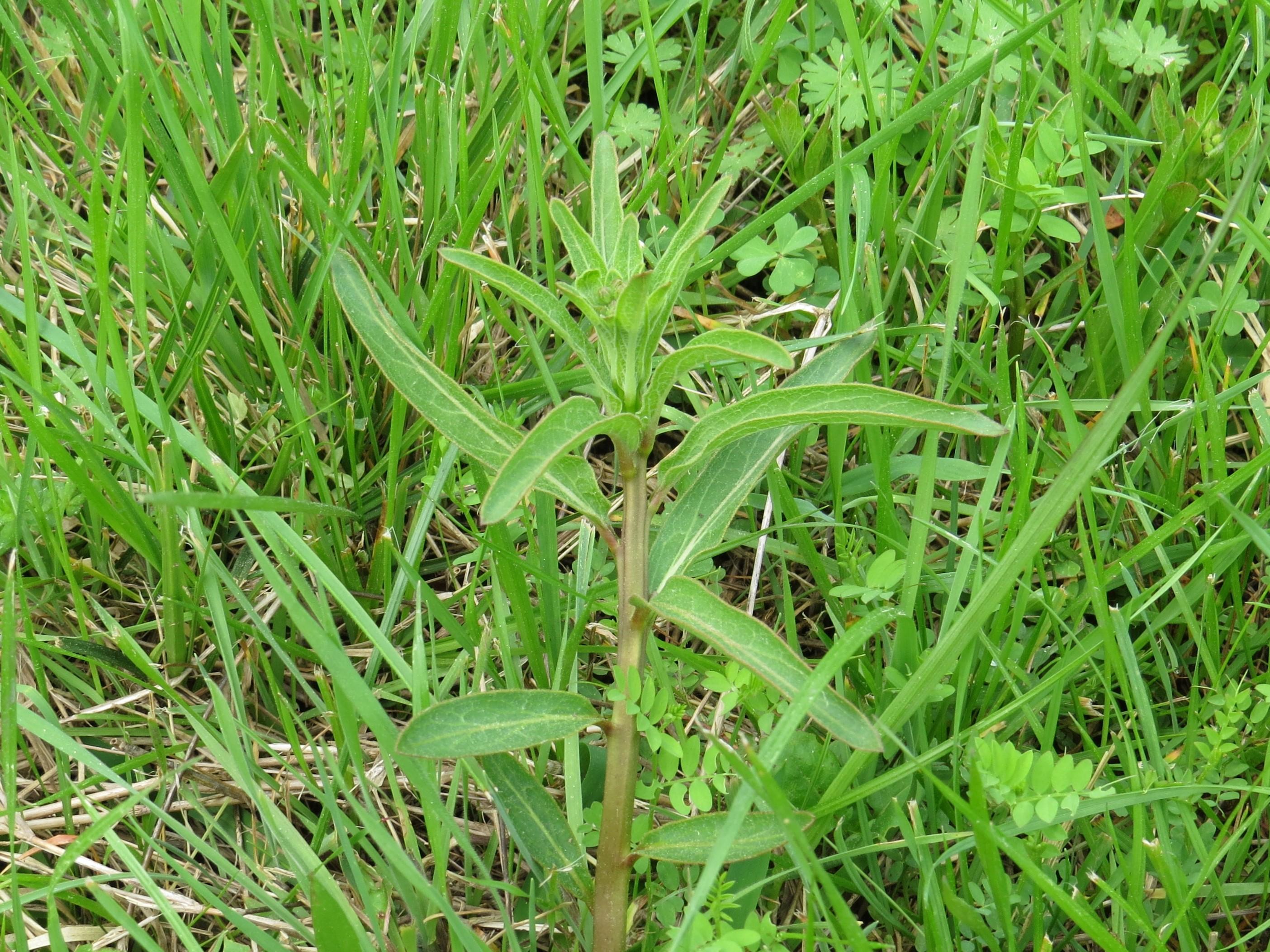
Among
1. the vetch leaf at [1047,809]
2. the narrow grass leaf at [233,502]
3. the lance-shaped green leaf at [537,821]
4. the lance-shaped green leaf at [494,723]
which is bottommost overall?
the lance-shaped green leaf at [537,821]

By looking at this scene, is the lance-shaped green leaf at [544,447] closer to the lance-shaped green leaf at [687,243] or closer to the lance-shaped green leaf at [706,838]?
the lance-shaped green leaf at [687,243]

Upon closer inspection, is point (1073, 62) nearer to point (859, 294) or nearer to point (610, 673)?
point (859, 294)

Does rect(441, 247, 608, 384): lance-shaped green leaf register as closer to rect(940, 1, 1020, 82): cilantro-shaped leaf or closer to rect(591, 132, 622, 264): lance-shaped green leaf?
rect(591, 132, 622, 264): lance-shaped green leaf

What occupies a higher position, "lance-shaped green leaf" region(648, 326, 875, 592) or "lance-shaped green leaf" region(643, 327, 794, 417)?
"lance-shaped green leaf" region(643, 327, 794, 417)

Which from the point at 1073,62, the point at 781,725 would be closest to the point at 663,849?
the point at 781,725

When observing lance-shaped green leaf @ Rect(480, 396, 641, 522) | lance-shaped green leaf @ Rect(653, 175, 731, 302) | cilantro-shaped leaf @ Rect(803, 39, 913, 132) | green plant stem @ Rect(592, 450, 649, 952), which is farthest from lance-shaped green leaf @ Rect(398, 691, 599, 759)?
cilantro-shaped leaf @ Rect(803, 39, 913, 132)

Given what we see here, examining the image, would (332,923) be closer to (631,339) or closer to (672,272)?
(631,339)

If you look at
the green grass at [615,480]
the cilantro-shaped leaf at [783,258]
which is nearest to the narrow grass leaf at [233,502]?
the green grass at [615,480]

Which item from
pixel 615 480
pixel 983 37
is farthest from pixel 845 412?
pixel 983 37
